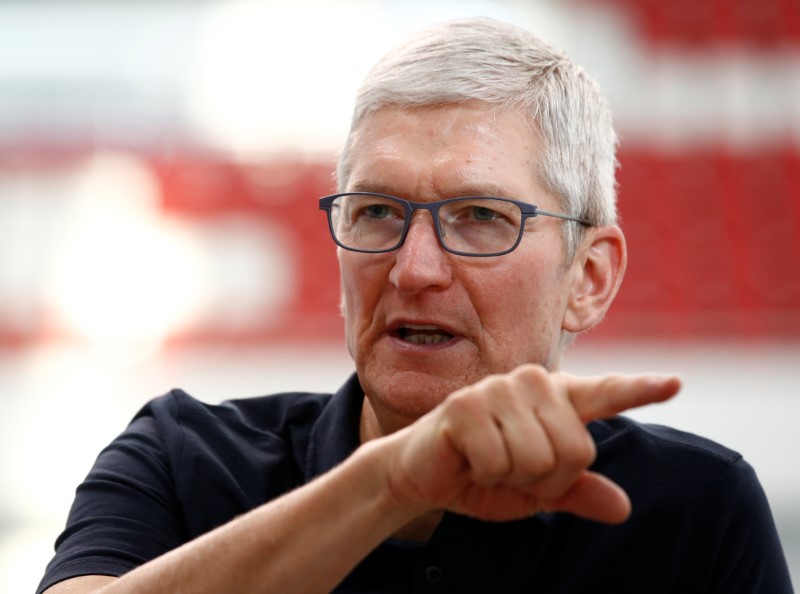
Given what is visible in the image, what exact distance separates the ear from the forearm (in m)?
0.60

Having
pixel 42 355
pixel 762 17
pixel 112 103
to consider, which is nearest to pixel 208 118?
pixel 112 103

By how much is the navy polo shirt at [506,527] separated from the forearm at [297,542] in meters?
0.21

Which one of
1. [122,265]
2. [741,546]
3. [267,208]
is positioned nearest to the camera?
[741,546]

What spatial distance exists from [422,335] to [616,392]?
509mm

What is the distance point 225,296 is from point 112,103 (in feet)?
3.80

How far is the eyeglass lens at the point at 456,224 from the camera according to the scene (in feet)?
4.31

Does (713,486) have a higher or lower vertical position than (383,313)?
lower

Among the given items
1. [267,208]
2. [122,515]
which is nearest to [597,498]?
[122,515]

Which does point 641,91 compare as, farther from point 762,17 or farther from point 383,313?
point 383,313

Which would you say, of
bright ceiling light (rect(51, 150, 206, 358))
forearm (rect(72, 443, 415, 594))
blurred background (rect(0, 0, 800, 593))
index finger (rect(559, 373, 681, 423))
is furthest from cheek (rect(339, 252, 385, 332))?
bright ceiling light (rect(51, 150, 206, 358))

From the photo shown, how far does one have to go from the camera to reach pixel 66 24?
5.29 meters

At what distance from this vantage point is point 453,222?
52.1 inches

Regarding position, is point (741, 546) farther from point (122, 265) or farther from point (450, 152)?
point (122, 265)

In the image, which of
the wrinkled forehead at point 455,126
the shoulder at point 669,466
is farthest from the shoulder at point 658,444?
the wrinkled forehead at point 455,126
